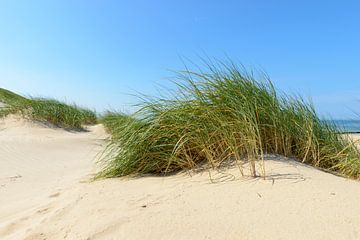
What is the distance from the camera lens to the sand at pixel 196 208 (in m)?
1.62

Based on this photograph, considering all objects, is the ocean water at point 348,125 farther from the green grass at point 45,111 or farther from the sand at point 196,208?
the green grass at point 45,111

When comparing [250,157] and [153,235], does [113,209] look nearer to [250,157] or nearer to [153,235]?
[153,235]

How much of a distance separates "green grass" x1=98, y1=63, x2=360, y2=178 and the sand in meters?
0.23

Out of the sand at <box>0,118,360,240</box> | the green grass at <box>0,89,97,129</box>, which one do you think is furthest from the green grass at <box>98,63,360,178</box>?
the green grass at <box>0,89,97,129</box>

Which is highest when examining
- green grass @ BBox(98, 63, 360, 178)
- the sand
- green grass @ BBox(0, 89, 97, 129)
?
green grass @ BBox(0, 89, 97, 129)

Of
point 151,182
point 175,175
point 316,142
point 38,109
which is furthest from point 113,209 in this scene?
point 38,109

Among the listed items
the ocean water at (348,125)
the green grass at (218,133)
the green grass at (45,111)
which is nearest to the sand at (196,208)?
the green grass at (218,133)

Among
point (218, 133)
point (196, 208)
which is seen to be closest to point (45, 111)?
point (218, 133)

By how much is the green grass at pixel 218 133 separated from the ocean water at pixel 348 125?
55 centimetres

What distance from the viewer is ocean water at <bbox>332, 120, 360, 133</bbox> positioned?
12.1 ft

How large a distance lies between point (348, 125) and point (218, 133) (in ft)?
7.15

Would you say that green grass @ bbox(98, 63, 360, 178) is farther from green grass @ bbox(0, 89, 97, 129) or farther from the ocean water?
green grass @ bbox(0, 89, 97, 129)

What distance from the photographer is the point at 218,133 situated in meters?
2.78

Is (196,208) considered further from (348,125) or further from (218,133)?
(348,125)
